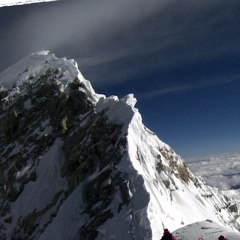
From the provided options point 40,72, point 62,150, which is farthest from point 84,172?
point 40,72

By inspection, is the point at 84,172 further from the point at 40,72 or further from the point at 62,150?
the point at 40,72

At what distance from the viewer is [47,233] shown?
3112 cm

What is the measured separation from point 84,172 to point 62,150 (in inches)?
320

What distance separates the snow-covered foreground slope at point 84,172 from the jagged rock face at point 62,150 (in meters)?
0.13

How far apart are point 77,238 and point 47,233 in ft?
13.2

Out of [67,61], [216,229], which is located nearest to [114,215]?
[216,229]

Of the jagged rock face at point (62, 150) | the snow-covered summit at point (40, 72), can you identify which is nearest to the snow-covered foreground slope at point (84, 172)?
the jagged rock face at point (62, 150)

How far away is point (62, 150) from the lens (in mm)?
42469

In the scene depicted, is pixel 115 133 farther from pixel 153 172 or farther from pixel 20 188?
pixel 20 188

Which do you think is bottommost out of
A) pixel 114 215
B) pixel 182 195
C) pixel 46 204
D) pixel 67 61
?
pixel 182 195

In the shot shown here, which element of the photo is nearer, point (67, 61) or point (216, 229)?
point (216, 229)

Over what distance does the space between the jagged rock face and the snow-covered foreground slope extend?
0.13m

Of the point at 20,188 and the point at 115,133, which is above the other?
the point at 115,133

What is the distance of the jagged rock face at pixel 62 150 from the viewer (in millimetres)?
31281
